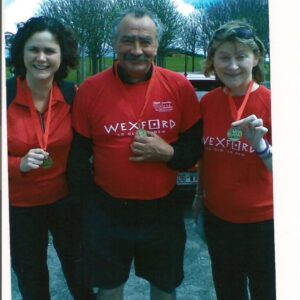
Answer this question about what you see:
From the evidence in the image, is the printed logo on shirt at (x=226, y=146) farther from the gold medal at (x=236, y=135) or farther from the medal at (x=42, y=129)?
the medal at (x=42, y=129)

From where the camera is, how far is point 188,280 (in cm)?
246

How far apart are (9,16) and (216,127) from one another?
3.15 ft

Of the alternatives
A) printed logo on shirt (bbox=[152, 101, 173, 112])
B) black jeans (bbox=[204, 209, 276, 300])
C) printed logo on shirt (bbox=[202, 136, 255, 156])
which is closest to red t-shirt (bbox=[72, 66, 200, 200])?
printed logo on shirt (bbox=[152, 101, 173, 112])

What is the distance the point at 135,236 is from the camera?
95.2 inches

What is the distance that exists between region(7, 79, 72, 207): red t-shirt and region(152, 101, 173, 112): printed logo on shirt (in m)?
0.36

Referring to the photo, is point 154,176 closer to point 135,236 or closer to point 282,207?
point 135,236

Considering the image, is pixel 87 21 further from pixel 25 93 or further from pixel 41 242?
pixel 41 242

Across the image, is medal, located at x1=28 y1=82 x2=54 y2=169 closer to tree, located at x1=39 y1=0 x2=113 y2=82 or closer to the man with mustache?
the man with mustache

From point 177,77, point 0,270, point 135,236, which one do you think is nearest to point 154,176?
point 135,236

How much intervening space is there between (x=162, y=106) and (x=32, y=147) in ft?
1.81

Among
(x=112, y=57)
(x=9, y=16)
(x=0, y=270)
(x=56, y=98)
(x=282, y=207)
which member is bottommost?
(x=0, y=270)

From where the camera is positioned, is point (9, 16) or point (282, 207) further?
point (282, 207)

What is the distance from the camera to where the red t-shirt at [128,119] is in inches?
91.7

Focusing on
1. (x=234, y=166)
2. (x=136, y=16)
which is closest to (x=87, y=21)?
(x=136, y=16)
